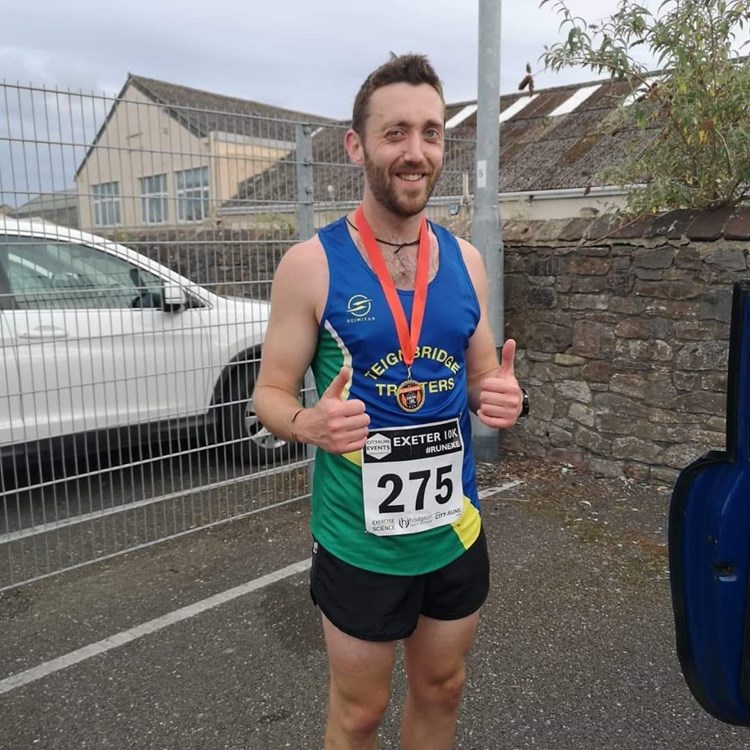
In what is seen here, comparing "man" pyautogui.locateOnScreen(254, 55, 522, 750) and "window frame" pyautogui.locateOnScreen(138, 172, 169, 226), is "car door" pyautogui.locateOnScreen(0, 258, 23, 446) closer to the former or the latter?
"window frame" pyautogui.locateOnScreen(138, 172, 169, 226)

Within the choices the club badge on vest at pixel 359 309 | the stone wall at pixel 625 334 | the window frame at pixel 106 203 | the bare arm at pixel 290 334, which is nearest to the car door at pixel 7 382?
the window frame at pixel 106 203

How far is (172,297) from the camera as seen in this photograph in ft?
13.6

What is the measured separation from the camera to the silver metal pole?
204 inches

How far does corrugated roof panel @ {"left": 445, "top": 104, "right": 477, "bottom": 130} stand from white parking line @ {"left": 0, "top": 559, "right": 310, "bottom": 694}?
13.7 m

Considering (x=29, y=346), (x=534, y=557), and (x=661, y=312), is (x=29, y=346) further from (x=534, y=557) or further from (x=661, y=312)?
(x=661, y=312)

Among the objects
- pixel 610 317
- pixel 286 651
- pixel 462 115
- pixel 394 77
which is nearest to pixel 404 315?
pixel 394 77

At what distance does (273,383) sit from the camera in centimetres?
194

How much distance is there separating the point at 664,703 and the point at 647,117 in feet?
12.7

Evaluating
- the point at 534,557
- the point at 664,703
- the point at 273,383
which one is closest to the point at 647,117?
the point at 534,557

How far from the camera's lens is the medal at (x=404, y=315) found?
1841 mm

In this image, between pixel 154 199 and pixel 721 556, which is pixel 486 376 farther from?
pixel 154 199

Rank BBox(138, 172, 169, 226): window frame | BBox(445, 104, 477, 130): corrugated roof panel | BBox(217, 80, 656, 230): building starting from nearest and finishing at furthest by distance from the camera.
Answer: BBox(138, 172, 169, 226): window frame, BBox(217, 80, 656, 230): building, BBox(445, 104, 477, 130): corrugated roof panel

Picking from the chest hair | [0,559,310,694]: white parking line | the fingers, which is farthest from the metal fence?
the fingers

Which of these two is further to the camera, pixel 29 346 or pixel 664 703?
pixel 29 346
